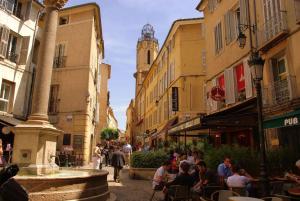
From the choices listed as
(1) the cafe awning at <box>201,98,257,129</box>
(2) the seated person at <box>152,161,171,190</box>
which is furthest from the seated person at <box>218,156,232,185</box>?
(1) the cafe awning at <box>201,98,257,129</box>

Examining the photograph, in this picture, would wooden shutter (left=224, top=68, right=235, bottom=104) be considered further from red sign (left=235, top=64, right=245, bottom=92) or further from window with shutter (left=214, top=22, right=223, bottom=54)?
window with shutter (left=214, top=22, right=223, bottom=54)

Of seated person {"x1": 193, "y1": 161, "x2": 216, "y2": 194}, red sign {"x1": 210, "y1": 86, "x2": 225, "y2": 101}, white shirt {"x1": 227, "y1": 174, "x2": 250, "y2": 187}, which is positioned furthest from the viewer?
red sign {"x1": 210, "y1": 86, "x2": 225, "y2": 101}

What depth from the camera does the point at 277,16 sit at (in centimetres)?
1145

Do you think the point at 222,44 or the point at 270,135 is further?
the point at 222,44

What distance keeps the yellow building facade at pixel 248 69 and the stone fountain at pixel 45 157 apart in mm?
5602

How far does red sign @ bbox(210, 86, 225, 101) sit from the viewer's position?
15.2 meters

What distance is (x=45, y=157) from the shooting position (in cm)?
771

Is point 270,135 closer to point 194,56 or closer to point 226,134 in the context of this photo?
point 226,134

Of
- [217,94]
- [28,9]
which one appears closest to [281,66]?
[217,94]

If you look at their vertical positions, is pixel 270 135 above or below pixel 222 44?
below

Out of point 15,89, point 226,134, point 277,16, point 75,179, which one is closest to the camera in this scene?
point 75,179

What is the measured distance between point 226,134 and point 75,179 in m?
11.2

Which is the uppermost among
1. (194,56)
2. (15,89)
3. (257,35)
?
(194,56)

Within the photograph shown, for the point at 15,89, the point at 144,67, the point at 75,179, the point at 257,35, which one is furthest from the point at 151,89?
the point at 75,179
